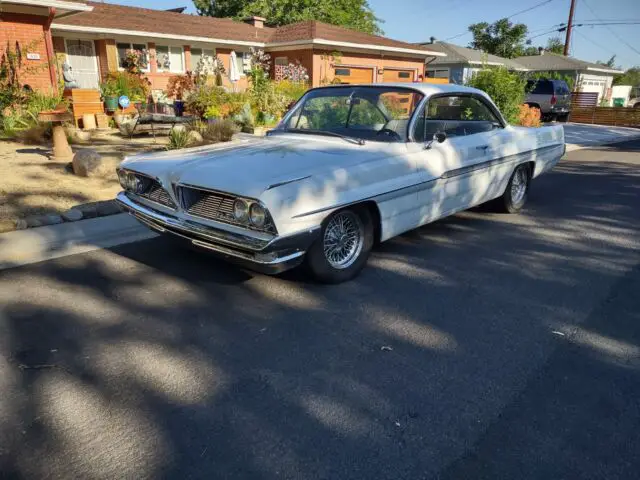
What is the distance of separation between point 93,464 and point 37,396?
0.73m

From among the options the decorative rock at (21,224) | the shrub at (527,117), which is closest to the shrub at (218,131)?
the decorative rock at (21,224)

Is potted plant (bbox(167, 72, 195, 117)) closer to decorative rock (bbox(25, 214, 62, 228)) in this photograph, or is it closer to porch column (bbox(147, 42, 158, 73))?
porch column (bbox(147, 42, 158, 73))

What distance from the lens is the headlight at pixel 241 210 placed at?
3.45m

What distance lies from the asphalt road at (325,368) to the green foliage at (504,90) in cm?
1037

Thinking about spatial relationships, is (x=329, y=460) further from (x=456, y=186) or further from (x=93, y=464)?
(x=456, y=186)

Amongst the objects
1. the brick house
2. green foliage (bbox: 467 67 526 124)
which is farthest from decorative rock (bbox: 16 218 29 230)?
green foliage (bbox: 467 67 526 124)

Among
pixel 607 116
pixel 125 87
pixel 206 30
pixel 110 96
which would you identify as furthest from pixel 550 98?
pixel 110 96

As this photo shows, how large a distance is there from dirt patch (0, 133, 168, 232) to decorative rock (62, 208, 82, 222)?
9.4 inches

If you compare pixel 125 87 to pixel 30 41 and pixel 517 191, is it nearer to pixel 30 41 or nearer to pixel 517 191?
Result: pixel 30 41

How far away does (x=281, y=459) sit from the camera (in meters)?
2.29

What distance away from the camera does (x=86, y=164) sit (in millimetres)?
7516

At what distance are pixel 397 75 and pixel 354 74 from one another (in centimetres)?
333

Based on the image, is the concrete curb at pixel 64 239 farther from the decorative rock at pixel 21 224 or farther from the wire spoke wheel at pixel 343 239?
the wire spoke wheel at pixel 343 239

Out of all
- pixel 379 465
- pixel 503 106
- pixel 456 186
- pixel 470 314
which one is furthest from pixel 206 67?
pixel 379 465
